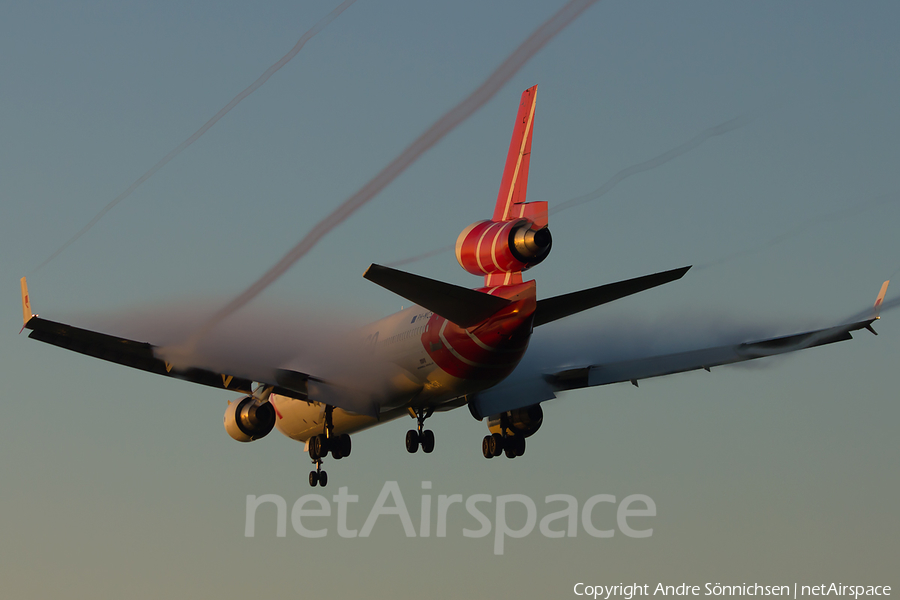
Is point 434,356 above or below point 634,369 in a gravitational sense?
below

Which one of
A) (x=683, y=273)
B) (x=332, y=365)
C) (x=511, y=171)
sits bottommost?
(x=683, y=273)

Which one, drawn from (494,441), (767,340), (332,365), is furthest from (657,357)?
(332,365)

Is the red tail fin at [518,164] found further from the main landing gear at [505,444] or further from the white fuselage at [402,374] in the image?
the main landing gear at [505,444]

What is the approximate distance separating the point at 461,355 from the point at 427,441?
4849 millimetres

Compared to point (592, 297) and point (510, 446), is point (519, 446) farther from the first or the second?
point (592, 297)

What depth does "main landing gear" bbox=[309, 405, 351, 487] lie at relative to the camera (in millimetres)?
34969

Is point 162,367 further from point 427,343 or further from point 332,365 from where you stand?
point 427,343

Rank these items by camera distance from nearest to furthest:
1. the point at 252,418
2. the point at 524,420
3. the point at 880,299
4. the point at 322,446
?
the point at 880,299
the point at 252,418
the point at 322,446
the point at 524,420

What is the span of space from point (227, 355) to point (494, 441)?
9.00 metres

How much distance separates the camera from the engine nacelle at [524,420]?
3566 centimetres

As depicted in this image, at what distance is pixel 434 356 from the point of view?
29188 millimetres

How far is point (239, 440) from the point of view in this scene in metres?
36.7

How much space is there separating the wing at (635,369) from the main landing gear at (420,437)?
2.65m

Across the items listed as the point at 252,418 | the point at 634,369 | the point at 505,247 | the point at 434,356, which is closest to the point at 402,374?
the point at 434,356
